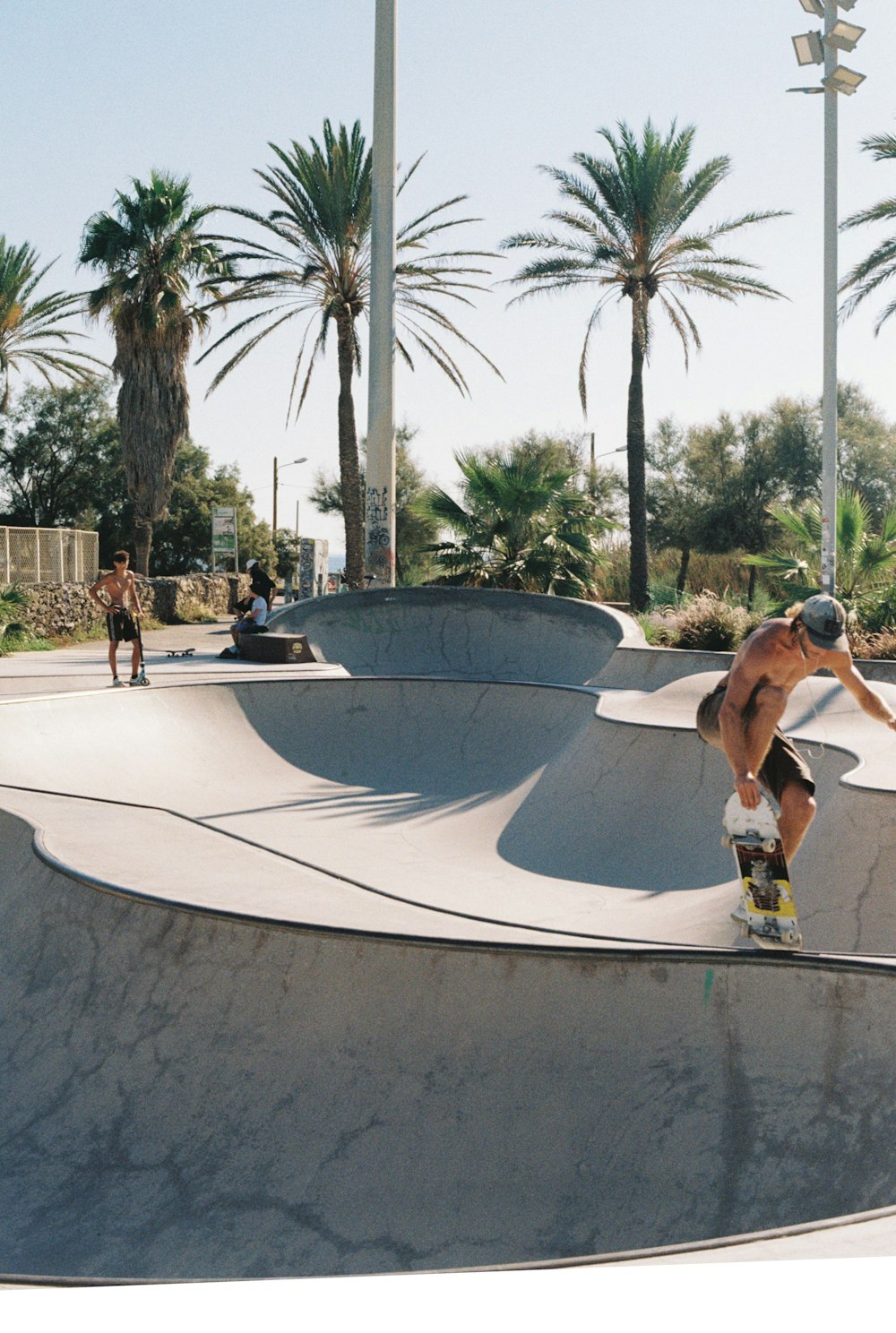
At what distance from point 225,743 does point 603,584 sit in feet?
55.9

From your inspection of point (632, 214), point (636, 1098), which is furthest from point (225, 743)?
point (632, 214)

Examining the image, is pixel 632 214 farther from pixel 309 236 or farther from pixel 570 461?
pixel 570 461

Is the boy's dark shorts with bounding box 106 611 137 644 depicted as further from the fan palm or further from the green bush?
the fan palm

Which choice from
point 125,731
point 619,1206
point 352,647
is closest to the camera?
point 619,1206

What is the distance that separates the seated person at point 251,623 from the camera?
49.8 feet

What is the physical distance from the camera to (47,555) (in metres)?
23.8

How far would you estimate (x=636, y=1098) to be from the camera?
11.3ft

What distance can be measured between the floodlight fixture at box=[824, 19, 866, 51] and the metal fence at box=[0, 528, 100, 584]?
16.1m

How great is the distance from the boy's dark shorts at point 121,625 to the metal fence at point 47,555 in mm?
12026

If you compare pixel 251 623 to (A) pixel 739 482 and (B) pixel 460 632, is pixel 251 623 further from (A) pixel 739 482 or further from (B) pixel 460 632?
(A) pixel 739 482

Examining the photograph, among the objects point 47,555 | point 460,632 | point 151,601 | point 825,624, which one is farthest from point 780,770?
point 151,601

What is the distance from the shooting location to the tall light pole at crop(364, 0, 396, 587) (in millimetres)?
16422

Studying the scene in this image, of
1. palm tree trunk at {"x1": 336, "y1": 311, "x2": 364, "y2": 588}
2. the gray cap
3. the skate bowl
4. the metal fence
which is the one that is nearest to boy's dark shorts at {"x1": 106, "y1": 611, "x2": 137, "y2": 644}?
the skate bowl

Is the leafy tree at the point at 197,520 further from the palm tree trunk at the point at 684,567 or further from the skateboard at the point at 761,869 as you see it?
the skateboard at the point at 761,869
